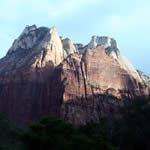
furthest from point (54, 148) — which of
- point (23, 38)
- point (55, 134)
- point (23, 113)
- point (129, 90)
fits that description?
point (23, 38)

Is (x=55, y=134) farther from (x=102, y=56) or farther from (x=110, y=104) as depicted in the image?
(x=102, y=56)

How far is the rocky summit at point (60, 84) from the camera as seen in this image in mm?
62406

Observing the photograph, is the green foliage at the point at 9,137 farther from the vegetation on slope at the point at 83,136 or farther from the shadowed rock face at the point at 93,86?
the shadowed rock face at the point at 93,86

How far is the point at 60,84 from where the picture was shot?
213ft

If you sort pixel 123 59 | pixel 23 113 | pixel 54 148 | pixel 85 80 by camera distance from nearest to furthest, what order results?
pixel 54 148
pixel 23 113
pixel 85 80
pixel 123 59

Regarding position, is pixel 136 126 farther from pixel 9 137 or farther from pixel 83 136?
pixel 9 137

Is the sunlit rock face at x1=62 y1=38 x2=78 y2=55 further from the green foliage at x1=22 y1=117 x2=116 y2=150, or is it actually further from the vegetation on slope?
the green foliage at x1=22 y1=117 x2=116 y2=150

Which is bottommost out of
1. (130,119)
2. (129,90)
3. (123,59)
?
(130,119)

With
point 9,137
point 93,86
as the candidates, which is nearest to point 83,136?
point 9,137

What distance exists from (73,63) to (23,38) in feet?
69.6

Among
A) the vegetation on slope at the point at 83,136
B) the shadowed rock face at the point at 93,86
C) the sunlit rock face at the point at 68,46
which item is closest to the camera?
the vegetation on slope at the point at 83,136

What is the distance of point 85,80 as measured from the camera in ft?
222

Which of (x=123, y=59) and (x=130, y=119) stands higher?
(x=123, y=59)

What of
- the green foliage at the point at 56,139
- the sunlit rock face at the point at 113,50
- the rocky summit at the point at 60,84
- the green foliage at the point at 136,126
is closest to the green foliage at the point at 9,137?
the green foliage at the point at 56,139
